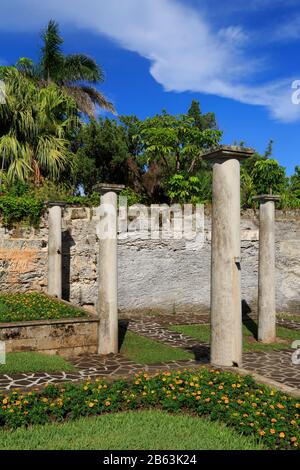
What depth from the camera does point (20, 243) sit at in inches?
454

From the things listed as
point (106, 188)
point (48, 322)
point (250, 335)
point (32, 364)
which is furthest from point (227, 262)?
point (250, 335)

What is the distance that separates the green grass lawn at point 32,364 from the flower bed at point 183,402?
1.73m

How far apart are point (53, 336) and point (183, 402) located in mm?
3591

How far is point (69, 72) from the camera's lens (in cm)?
2097

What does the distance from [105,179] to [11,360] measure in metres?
13.8

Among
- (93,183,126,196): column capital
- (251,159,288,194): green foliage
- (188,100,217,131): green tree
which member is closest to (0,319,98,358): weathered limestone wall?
(93,183,126,196): column capital

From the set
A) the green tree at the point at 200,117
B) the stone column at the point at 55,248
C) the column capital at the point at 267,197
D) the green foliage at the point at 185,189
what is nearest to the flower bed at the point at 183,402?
the column capital at the point at 267,197

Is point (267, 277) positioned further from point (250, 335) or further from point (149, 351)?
point (149, 351)

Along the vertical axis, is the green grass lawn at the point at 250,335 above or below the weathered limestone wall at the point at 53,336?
below

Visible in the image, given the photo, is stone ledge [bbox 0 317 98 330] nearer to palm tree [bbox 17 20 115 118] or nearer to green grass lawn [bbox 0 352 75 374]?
green grass lawn [bbox 0 352 75 374]

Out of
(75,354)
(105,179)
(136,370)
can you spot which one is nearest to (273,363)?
(136,370)

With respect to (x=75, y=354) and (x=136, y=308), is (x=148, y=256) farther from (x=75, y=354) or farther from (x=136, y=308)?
(x=75, y=354)

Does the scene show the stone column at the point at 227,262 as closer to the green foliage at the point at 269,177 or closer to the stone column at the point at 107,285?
the stone column at the point at 107,285

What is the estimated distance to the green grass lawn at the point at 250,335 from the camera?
879 cm
